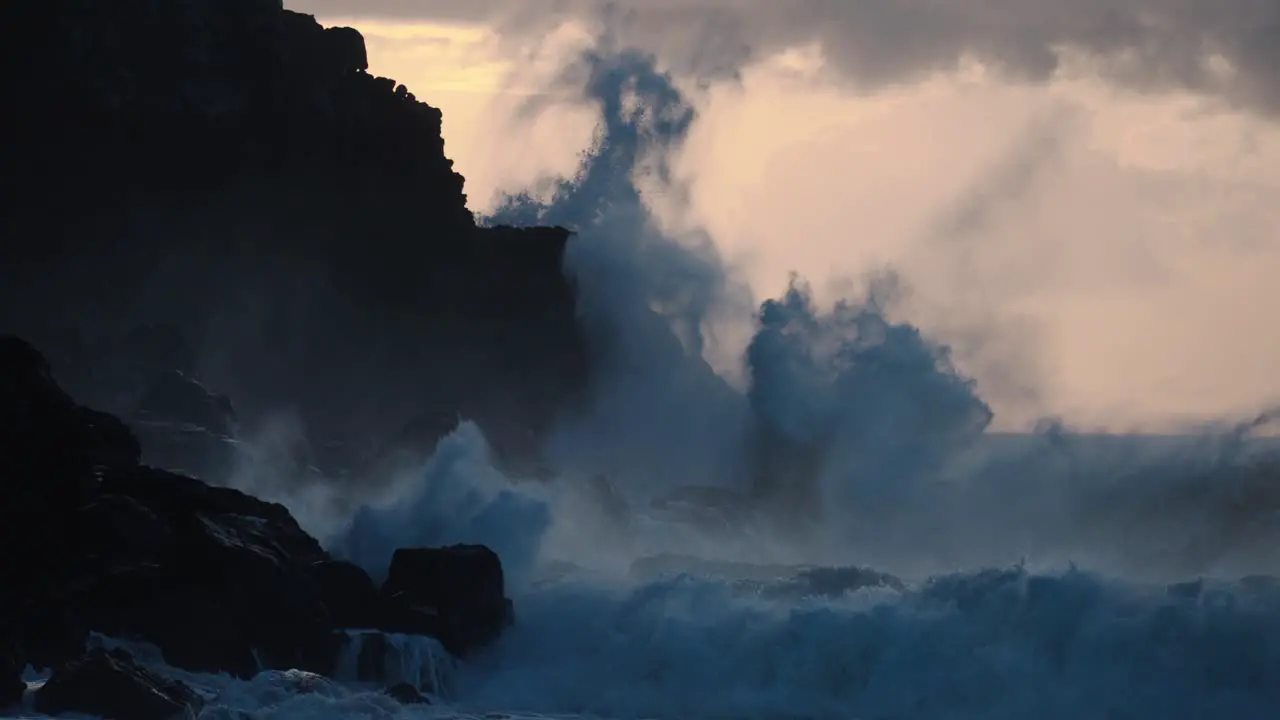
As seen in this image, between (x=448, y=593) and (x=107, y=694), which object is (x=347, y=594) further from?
(x=107, y=694)

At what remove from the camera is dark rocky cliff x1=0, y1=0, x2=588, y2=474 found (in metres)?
61.8

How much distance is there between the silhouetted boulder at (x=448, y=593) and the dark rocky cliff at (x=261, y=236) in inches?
988

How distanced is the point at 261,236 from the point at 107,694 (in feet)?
141

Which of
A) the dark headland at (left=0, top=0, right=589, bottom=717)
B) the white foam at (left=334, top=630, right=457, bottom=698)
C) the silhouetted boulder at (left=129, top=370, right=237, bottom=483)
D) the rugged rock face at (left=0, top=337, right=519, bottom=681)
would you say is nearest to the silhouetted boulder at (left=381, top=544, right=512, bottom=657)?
the rugged rock face at (left=0, top=337, right=519, bottom=681)

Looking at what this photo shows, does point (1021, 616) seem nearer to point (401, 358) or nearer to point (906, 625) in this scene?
point (906, 625)

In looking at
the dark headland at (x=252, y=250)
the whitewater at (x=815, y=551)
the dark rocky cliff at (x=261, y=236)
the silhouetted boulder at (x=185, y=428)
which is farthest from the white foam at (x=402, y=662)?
the dark rocky cliff at (x=261, y=236)

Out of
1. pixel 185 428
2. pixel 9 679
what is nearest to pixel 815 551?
pixel 185 428

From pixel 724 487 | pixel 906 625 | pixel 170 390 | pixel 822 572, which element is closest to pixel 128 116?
pixel 170 390

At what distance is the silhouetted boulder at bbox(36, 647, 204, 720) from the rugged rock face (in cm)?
241

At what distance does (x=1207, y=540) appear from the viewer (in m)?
43.8

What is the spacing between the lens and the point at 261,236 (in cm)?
6706

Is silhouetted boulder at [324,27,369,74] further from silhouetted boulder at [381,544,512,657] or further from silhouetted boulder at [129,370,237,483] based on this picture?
silhouetted boulder at [381,544,512,657]

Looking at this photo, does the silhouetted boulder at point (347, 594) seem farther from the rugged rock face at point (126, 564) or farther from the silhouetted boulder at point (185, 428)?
the silhouetted boulder at point (185, 428)

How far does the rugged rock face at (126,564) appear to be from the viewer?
95.4 ft
